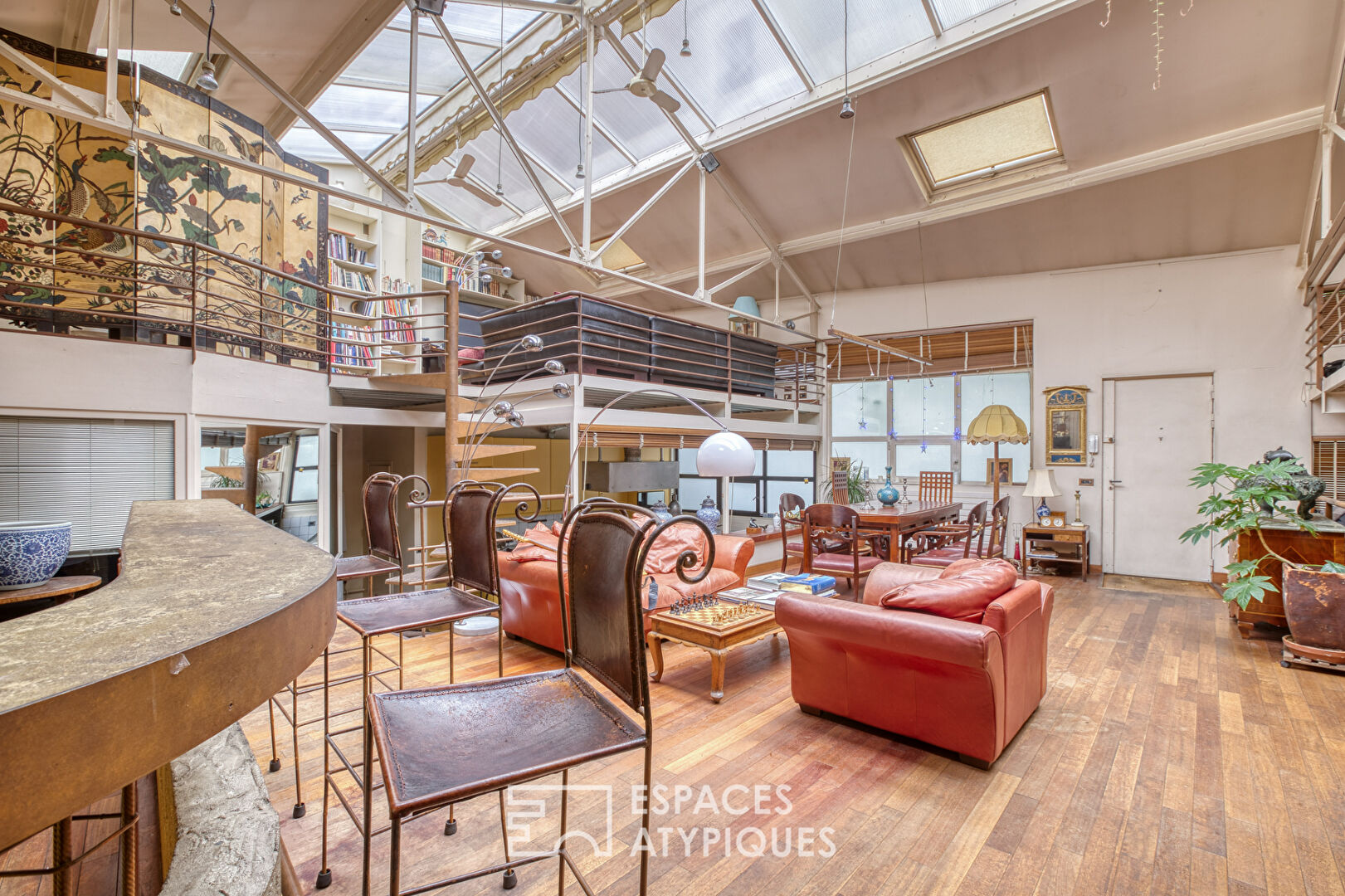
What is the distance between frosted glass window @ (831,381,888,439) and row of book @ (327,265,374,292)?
6145mm

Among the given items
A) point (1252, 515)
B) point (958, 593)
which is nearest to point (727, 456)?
point (958, 593)

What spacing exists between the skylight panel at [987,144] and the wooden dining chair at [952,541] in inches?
135

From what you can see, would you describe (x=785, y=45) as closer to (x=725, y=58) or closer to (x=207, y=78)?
(x=725, y=58)

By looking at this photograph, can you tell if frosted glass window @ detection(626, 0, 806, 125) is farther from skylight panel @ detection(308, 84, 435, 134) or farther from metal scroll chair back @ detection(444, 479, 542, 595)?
metal scroll chair back @ detection(444, 479, 542, 595)

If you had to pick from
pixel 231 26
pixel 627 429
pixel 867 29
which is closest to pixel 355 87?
pixel 231 26

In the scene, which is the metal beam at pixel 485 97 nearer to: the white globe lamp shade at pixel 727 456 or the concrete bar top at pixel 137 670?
the white globe lamp shade at pixel 727 456

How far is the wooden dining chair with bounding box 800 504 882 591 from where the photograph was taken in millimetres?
5066

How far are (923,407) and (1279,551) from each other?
395 cm

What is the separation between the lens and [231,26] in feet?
12.6

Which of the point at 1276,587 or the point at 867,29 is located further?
the point at 867,29

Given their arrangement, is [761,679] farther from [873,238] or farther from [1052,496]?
[873,238]

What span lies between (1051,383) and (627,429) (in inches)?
188

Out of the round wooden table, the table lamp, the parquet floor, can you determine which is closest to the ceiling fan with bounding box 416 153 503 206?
the round wooden table

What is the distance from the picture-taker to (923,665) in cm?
258
